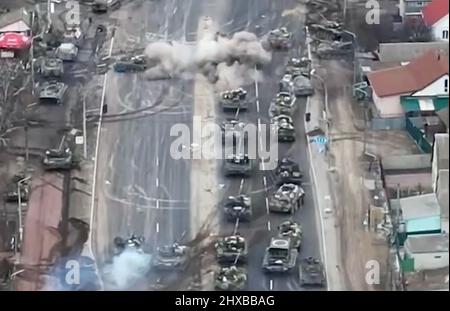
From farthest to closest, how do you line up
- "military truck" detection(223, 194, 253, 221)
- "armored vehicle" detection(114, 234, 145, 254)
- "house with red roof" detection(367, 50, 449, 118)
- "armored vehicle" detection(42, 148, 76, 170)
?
"house with red roof" detection(367, 50, 449, 118)
"armored vehicle" detection(42, 148, 76, 170)
"military truck" detection(223, 194, 253, 221)
"armored vehicle" detection(114, 234, 145, 254)

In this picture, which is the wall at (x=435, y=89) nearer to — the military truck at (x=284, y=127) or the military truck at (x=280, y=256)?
the military truck at (x=284, y=127)

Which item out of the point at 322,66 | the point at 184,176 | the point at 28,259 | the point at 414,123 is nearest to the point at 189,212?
the point at 184,176

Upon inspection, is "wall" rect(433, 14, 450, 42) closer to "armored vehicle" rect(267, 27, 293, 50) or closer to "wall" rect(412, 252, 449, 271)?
"armored vehicle" rect(267, 27, 293, 50)

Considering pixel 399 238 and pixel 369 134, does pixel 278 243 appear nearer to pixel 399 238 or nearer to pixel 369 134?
pixel 399 238

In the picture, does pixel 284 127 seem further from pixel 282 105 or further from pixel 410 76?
pixel 410 76

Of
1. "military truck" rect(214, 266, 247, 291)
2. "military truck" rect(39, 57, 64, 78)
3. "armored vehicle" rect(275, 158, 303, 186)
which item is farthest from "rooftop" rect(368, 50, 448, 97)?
"military truck" rect(39, 57, 64, 78)
